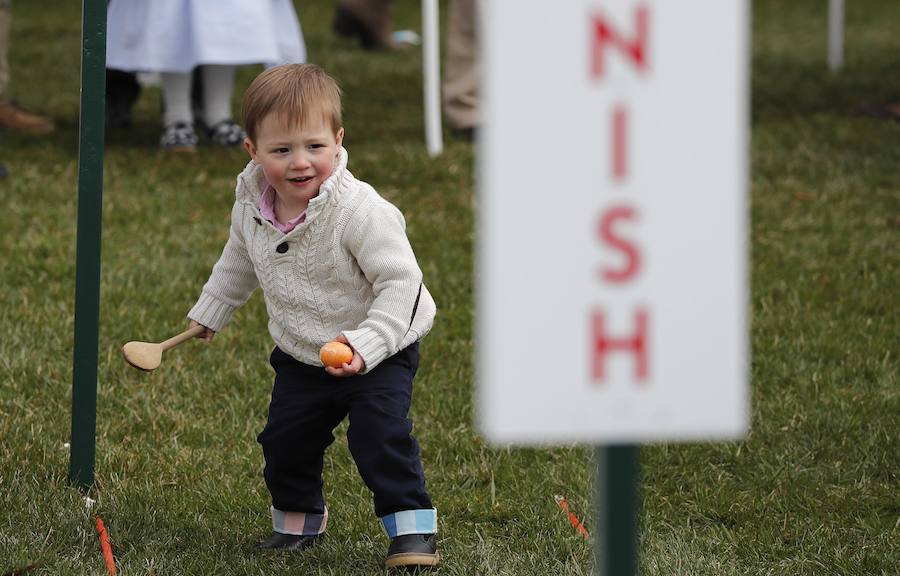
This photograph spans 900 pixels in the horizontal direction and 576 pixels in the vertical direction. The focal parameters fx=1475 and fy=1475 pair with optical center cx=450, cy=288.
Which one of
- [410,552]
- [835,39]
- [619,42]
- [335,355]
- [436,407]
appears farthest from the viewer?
[835,39]

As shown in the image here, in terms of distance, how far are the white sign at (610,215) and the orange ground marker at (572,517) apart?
1.86 meters

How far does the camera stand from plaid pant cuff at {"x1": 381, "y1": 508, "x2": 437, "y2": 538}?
9.45 feet

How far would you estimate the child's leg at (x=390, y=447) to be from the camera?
111 inches

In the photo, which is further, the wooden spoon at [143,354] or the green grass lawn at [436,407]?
the green grass lawn at [436,407]

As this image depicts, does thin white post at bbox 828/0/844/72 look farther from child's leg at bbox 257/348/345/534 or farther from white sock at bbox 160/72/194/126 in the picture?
child's leg at bbox 257/348/345/534

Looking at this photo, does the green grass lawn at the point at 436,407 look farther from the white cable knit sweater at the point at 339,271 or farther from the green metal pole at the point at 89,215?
the white cable knit sweater at the point at 339,271

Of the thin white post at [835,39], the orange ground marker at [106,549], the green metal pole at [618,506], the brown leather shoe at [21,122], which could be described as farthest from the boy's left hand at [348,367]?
the thin white post at [835,39]

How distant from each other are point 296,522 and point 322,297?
1.67 feet

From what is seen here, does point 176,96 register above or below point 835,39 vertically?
below

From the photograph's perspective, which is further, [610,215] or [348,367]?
[348,367]

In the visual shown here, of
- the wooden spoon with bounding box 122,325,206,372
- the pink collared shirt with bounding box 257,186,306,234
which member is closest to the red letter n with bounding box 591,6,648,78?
the pink collared shirt with bounding box 257,186,306,234

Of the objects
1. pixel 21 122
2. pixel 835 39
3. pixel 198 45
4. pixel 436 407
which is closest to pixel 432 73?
pixel 198 45

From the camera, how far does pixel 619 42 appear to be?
1.27 m

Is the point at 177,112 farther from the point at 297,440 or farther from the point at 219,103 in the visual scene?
the point at 297,440
